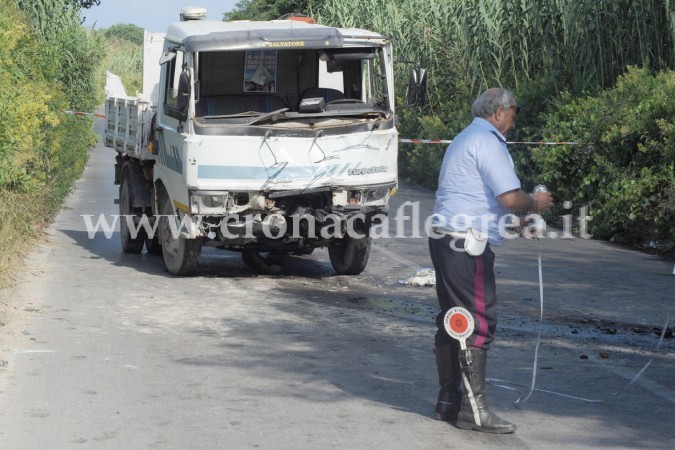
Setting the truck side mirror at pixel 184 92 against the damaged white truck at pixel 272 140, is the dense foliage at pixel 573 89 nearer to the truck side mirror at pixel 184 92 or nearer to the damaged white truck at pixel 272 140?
the damaged white truck at pixel 272 140

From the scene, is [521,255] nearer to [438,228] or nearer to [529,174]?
[529,174]

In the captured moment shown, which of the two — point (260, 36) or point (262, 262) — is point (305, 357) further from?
point (262, 262)

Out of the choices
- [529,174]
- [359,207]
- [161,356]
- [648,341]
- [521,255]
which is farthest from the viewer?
[529,174]

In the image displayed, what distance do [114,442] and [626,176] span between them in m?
11.0

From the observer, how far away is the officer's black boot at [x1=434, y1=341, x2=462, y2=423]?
21.6 ft

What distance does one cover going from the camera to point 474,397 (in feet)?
21.0

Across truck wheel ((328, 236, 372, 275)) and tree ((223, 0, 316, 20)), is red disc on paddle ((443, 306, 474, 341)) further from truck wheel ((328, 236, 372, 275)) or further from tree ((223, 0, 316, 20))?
tree ((223, 0, 316, 20))

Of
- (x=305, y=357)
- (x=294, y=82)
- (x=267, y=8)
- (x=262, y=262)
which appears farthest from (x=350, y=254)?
(x=267, y=8)

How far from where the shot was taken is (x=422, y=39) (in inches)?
1054

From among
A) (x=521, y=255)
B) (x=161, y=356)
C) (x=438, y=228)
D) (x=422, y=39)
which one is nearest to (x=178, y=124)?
(x=161, y=356)

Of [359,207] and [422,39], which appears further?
[422,39]

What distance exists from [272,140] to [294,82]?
2.03 m

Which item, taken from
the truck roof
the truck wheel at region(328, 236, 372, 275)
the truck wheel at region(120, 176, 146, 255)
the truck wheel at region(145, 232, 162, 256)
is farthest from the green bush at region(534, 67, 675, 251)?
the truck wheel at region(120, 176, 146, 255)

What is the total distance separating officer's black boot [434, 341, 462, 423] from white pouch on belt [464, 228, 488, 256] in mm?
573
